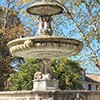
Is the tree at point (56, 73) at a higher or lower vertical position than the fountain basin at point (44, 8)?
lower

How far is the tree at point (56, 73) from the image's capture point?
34812 mm

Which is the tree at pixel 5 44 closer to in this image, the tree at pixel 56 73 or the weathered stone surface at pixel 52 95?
the tree at pixel 56 73

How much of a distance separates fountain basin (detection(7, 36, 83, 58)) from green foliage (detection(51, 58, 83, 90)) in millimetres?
20069

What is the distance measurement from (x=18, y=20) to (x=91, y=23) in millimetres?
19008

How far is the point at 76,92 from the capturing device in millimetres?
14430

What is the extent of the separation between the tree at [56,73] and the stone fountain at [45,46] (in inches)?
730

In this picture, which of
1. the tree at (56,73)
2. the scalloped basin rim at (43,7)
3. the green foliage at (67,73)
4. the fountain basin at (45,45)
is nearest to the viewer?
the fountain basin at (45,45)

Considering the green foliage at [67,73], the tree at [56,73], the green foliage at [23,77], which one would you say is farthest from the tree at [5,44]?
the green foliage at [67,73]

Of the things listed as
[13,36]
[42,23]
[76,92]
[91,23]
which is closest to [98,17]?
[91,23]

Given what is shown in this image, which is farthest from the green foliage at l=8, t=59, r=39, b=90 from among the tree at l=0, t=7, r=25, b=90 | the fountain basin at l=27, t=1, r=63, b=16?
the fountain basin at l=27, t=1, r=63, b=16

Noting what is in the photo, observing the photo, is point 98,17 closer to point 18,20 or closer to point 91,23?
point 91,23

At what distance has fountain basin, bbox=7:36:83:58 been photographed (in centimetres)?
1380

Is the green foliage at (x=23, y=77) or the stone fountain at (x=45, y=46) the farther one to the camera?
the green foliage at (x=23, y=77)

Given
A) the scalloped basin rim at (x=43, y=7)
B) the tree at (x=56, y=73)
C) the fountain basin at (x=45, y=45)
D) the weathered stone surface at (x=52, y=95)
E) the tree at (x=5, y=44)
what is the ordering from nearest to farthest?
the fountain basin at (x=45, y=45), the weathered stone surface at (x=52, y=95), the scalloped basin rim at (x=43, y=7), the tree at (x=5, y=44), the tree at (x=56, y=73)
